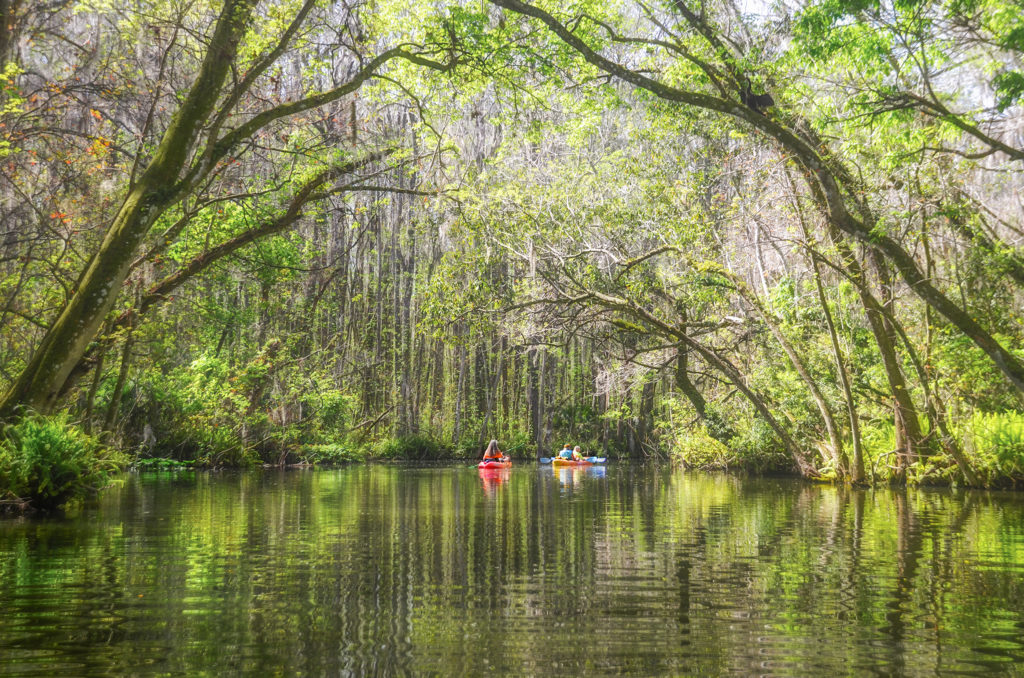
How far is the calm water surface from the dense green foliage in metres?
3.85

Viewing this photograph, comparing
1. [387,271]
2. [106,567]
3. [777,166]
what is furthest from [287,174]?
[387,271]

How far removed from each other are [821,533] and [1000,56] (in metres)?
8.66

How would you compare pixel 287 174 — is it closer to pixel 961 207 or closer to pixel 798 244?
pixel 798 244

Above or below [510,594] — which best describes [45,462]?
above

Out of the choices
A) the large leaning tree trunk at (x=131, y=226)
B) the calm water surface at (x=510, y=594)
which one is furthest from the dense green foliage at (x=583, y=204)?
the calm water surface at (x=510, y=594)

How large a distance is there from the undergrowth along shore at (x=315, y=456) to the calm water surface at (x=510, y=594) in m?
0.62

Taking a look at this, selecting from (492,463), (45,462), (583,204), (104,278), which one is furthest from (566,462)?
Result: (104,278)

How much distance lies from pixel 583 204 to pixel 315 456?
13468mm

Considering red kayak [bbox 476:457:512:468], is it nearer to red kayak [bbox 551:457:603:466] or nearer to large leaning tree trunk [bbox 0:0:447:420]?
red kayak [bbox 551:457:603:466]

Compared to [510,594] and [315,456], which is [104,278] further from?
[315,456]

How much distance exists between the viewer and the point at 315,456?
2725 cm

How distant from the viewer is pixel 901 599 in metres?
4.80

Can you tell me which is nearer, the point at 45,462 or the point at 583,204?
the point at 45,462

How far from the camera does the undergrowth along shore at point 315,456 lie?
30.5 ft
